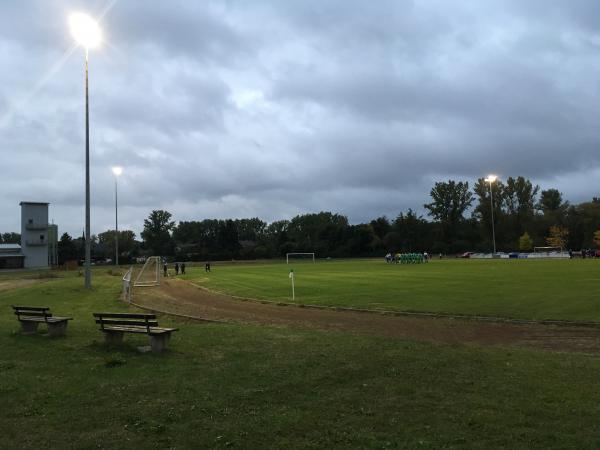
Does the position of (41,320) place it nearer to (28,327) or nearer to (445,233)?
(28,327)

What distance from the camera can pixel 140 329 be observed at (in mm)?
10297

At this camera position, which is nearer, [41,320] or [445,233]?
[41,320]

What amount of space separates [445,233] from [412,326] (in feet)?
397

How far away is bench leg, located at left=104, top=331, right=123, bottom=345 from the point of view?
10773 mm

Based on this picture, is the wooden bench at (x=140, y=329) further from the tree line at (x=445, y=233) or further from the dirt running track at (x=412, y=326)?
the tree line at (x=445, y=233)

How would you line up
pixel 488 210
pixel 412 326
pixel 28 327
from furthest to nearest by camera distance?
pixel 488 210, pixel 412 326, pixel 28 327

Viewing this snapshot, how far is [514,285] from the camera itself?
2720 cm

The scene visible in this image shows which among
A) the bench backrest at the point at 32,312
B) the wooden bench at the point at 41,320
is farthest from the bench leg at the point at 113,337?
the bench backrest at the point at 32,312

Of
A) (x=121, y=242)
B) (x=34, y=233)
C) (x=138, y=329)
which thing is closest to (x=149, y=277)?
(x=138, y=329)

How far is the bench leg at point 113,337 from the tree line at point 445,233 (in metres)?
102

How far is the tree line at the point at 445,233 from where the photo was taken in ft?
380

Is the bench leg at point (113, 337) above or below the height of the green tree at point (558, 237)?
below

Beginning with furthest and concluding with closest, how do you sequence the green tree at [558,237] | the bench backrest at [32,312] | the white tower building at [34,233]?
the green tree at [558,237] < the white tower building at [34,233] < the bench backrest at [32,312]

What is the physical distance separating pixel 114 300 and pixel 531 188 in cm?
13060
